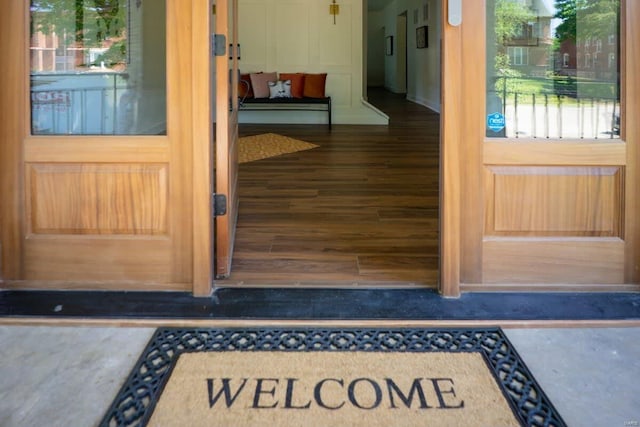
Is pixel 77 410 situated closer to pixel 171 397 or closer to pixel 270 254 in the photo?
pixel 171 397

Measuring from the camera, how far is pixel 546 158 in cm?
250

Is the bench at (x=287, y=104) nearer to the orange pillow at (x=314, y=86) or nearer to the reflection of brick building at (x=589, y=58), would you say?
the orange pillow at (x=314, y=86)

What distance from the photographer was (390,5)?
52.9 feet

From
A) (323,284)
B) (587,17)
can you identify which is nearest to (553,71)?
(587,17)

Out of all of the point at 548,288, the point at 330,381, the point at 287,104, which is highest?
the point at 287,104

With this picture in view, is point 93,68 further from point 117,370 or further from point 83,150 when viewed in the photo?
point 117,370

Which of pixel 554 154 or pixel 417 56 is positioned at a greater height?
pixel 417 56

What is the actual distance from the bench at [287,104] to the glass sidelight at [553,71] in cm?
674

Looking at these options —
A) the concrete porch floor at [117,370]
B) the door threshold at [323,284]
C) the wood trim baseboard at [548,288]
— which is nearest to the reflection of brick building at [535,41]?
the wood trim baseboard at [548,288]

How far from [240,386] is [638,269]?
71.1 inches

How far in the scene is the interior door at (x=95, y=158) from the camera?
2.51 meters

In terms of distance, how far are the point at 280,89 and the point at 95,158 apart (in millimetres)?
7068

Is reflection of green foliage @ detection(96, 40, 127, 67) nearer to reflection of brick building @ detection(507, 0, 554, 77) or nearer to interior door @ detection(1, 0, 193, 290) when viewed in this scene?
interior door @ detection(1, 0, 193, 290)

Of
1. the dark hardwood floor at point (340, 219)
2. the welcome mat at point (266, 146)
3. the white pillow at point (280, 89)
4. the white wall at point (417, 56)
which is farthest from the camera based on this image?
the white wall at point (417, 56)
